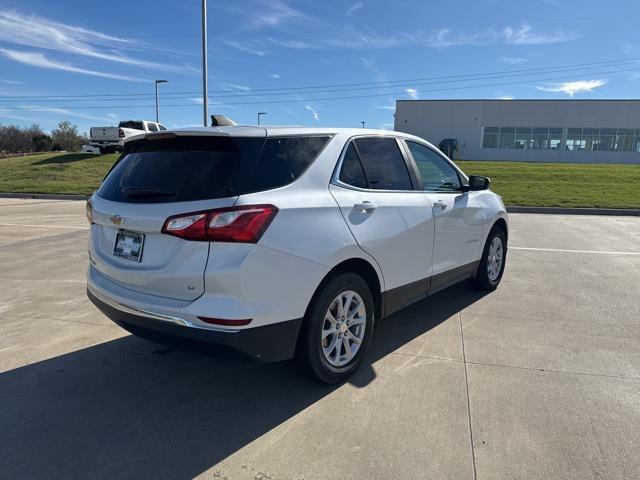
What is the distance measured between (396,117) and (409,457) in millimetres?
53594

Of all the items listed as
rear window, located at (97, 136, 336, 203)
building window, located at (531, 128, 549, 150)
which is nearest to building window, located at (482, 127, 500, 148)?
building window, located at (531, 128, 549, 150)

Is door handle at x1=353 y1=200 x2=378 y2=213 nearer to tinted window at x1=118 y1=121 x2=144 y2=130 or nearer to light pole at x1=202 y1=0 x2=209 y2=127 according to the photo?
light pole at x1=202 y1=0 x2=209 y2=127

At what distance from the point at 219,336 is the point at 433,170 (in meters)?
2.75

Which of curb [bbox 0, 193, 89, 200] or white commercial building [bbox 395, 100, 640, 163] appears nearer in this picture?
curb [bbox 0, 193, 89, 200]

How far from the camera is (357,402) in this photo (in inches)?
124

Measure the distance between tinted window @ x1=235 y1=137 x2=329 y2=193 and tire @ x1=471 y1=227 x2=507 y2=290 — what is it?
9.60 ft

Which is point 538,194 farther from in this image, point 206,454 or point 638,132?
point 638,132

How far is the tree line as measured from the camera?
5409 centimetres

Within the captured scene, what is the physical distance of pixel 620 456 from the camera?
2605 millimetres

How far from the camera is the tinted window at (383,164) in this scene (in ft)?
11.9

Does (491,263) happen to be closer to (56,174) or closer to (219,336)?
(219,336)

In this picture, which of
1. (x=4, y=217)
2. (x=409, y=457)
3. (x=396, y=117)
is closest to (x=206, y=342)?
(x=409, y=457)

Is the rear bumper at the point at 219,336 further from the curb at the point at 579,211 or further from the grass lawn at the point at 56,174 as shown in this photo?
the grass lawn at the point at 56,174

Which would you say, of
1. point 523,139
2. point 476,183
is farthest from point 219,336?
point 523,139
